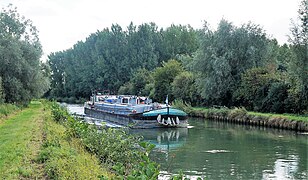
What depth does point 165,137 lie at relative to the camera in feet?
100

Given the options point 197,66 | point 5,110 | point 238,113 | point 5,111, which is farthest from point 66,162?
point 197,66

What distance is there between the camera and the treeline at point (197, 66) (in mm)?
38531

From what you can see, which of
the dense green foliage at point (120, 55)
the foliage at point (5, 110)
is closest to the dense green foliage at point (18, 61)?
the foliage at point (5, 110)

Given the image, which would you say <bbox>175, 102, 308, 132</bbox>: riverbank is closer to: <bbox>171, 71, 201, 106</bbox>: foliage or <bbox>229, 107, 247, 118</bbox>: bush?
<bbox>229, 107, 247, 118</bbox>: bush

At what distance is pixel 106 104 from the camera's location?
46.6 metres

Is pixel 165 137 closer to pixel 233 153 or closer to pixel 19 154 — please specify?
pixel 233 153

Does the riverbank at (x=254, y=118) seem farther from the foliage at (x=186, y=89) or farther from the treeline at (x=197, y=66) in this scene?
the foliage at (x=186, y=89)

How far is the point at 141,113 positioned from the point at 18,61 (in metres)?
11.1

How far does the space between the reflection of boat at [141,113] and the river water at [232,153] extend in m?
2.23

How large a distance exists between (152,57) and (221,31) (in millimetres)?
48043

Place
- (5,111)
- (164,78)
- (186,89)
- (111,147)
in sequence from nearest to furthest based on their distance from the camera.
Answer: (111,147) → (5,111) → (186,89) → (164,78)

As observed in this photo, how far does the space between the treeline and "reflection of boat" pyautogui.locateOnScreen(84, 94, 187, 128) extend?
9.54 meters

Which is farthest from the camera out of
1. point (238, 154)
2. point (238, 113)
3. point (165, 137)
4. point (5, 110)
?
point (238, 113)

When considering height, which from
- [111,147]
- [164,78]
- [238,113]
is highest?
[164,78]
